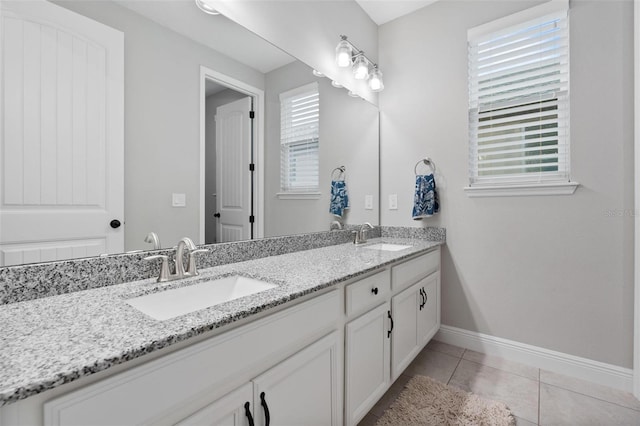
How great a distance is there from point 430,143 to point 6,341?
2.49 metres

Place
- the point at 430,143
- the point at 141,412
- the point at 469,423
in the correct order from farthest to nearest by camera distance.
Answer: the point at 430,143 → the point at 469,423 → the point at 141,412

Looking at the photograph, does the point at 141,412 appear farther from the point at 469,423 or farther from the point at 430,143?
the point at 430,143

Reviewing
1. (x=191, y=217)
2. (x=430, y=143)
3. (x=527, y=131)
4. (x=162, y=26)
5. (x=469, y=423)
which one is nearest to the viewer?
(x=162, y=26)

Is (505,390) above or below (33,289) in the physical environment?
below

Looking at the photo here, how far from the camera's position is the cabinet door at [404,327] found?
5.45 feet

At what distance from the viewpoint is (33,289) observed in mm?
921

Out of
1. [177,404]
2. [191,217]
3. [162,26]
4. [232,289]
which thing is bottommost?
[177,404]

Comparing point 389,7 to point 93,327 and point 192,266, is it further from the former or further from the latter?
point 93,327

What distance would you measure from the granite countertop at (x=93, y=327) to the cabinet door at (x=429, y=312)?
3.38 ft

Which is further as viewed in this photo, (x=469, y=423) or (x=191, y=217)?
(x=469, y=423)

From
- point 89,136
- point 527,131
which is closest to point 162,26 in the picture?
point 89,136

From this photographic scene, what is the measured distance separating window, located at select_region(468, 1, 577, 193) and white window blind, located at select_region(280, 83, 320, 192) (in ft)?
3.83

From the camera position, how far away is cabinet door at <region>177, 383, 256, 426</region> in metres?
0.74

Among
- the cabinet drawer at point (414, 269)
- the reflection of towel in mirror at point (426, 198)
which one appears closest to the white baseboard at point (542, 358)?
the cabinet drawer at point (414, 269)
